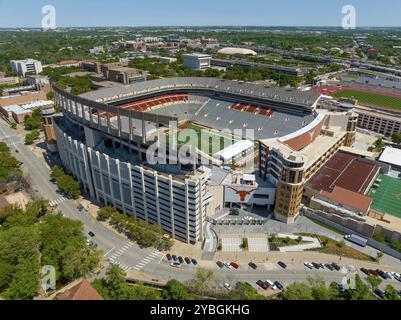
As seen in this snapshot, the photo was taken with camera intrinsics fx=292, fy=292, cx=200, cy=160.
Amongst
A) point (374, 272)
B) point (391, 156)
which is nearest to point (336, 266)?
point (374, 272)

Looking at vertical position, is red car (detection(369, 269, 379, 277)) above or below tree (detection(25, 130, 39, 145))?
below

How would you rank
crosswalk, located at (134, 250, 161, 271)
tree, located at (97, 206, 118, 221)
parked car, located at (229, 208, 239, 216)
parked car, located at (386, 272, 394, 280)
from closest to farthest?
parked car, located at (386, 272, 394, 280) < crosswalk, located at (134, 250, 161, 271) < tree, located at (97, 206, 118, 221) < parked car, located at (229, 208, 239, 216)

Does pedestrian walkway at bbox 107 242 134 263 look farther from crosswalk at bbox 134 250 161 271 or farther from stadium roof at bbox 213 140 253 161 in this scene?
stadium roof at bbox 213 140 253 161

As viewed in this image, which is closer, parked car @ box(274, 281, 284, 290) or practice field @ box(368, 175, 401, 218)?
parked car @ box(274, 281, 284, 290)

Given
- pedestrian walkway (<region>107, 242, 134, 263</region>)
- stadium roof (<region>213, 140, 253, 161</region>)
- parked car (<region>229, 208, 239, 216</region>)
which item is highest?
stadium roof (<region>213, 140, 253, 161</region>)

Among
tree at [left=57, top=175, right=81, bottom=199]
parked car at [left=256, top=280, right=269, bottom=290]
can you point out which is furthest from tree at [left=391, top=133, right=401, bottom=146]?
tree at [left=57, top=175, right=81, bottom=199]

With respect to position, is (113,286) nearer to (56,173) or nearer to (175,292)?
(175,292)
